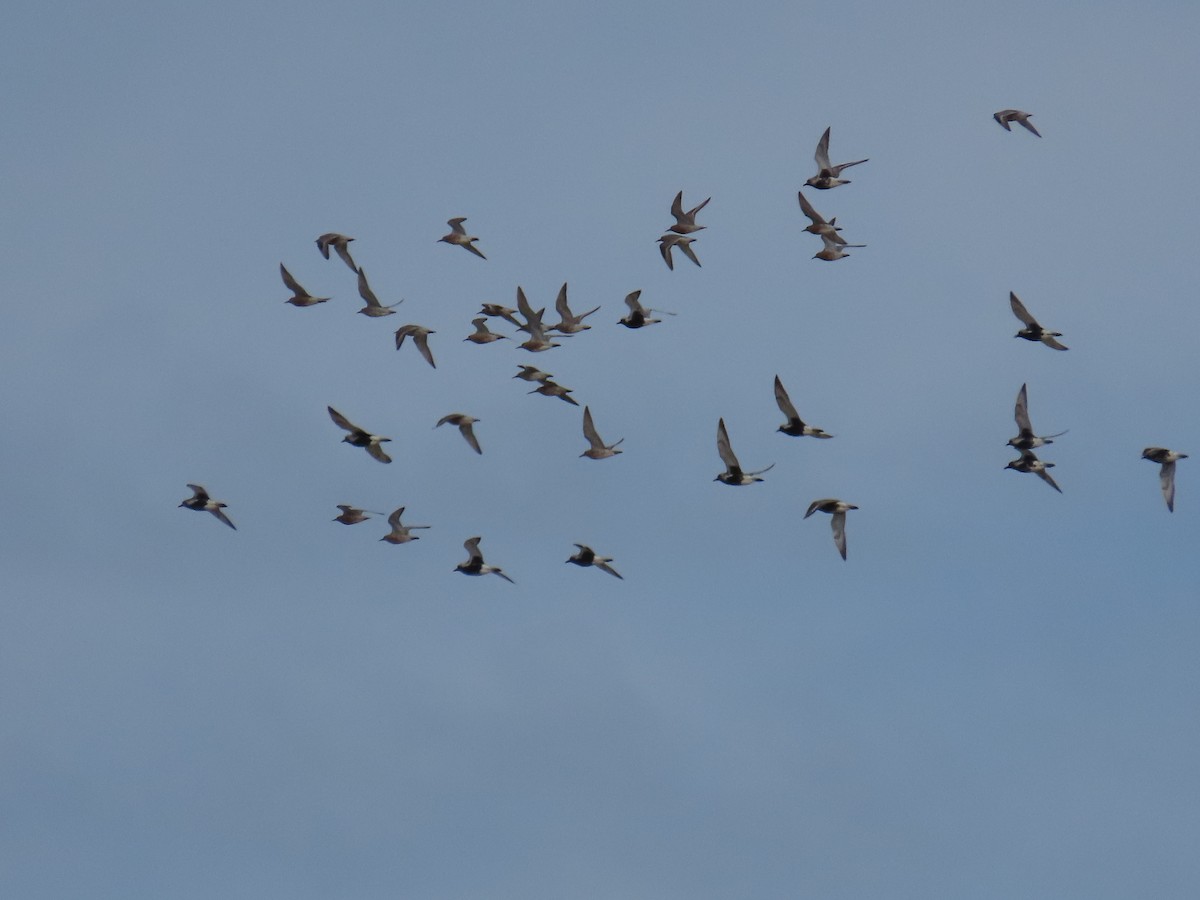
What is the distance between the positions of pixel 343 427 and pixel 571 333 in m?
7.40

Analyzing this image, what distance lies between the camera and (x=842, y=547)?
56.2m

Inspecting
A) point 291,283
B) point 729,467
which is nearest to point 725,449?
point 729,467

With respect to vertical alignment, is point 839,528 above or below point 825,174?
below

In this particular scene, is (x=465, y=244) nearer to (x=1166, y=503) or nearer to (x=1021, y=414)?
(x=1021, y=414)

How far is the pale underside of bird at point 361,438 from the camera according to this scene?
2290 inches

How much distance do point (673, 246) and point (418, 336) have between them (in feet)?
26.8

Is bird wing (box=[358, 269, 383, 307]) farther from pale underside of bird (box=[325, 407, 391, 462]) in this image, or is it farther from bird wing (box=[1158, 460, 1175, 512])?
bird wing (box=[1158, 460, 1175, 512])

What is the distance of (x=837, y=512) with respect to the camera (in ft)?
187

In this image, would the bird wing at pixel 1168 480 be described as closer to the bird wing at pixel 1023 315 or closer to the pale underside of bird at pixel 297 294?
the bird wing at pixel 1023 315

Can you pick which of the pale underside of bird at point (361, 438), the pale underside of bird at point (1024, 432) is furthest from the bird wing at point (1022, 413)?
the pale underside of bird at point (361, 438)

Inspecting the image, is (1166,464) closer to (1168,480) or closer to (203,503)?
(1168,480)

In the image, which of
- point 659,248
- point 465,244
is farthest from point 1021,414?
point 465,244

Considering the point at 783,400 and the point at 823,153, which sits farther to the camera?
the point at 823,153

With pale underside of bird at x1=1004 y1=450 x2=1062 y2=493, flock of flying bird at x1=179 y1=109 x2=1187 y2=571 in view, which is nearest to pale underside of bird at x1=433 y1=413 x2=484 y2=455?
flock of flying bird at x1=179 y1=109 x2=1187 y2=571
